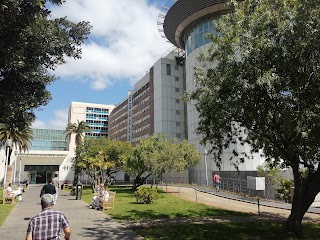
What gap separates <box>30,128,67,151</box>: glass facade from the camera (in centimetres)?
12288

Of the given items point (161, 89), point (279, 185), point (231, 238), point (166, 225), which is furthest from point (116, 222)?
point (161, 89)

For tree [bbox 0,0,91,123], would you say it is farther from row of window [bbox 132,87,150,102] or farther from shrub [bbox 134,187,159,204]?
row of window [bbox 132,87,150,102]

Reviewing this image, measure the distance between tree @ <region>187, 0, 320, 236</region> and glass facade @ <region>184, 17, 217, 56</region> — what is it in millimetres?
41345

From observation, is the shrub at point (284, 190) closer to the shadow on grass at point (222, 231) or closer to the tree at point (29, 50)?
the shadow on grass at point (222, 231)

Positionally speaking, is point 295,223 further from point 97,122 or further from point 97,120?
point 97,122

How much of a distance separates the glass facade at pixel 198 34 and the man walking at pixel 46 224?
160 feet

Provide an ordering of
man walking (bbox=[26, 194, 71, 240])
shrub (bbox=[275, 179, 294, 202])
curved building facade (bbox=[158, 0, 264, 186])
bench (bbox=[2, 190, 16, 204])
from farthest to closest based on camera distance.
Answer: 1. curved building facade (bbox=[158, 0, 264, 186])
2. bench (bbox=[2, 190, 16, 204])
3. shrub (bbox=[275, 179, 294, 202])
4. man walking (bbox=[26, 194, 71, 240])

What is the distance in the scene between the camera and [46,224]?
16.4 ft

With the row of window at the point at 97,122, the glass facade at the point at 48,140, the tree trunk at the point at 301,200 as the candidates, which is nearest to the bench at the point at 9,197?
the tree trunk at the point at 301,200

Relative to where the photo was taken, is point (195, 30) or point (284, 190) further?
point (195, 30)

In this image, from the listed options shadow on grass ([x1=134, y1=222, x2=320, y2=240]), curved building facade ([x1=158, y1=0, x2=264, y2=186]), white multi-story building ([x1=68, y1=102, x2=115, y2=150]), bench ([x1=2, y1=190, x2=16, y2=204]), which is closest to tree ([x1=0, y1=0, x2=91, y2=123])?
shadow on grass ([x1=134, y1=222, x2=320, y2=240])

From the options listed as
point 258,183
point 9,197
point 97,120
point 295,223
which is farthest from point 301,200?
point 97,120

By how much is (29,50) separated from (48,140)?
4957 inches

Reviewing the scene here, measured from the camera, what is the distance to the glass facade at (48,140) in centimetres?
12288
